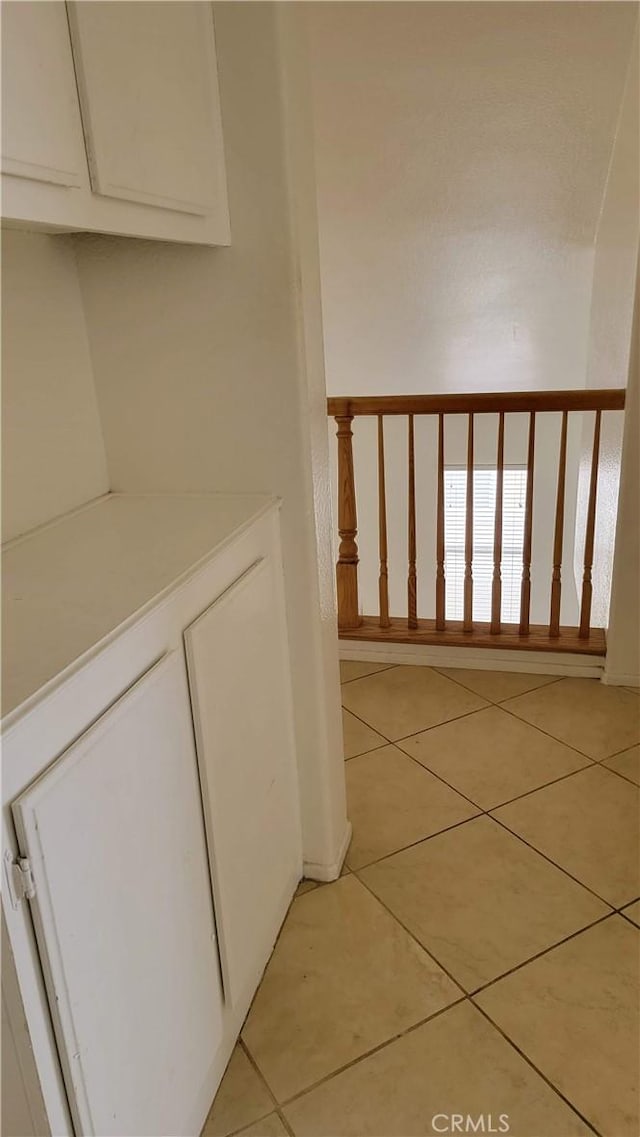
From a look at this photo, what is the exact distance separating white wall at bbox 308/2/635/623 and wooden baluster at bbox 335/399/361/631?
958mm

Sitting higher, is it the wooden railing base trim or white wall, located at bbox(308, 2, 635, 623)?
white wall, located at bbox(308, 2, 635, 623)

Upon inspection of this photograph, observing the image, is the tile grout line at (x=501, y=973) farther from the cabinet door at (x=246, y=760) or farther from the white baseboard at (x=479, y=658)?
the white baseboard at (x=479, y=658)

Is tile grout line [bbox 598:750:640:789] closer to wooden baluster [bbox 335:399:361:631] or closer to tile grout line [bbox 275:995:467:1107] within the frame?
tile grout line [bbox 275:995:467:1107]

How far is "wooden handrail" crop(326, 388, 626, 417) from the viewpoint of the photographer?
2535 millimetres

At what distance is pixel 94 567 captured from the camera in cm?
126

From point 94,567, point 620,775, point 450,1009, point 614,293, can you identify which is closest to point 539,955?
point 450,1009

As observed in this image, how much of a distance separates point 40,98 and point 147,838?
0.97m

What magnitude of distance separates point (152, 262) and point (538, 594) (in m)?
4.83

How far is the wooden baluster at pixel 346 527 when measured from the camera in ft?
9.01

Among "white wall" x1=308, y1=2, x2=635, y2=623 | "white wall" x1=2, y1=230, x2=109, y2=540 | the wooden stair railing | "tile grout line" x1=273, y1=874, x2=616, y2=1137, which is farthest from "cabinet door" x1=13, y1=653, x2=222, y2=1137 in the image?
"white wall" x1=308, y1=2, x2=635, y2=623

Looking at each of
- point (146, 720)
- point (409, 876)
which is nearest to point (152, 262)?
point (146, 720)

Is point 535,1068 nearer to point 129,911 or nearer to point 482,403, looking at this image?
point 129,911

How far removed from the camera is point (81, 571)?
1243 mm

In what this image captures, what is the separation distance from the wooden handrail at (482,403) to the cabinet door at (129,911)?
5.59ft
